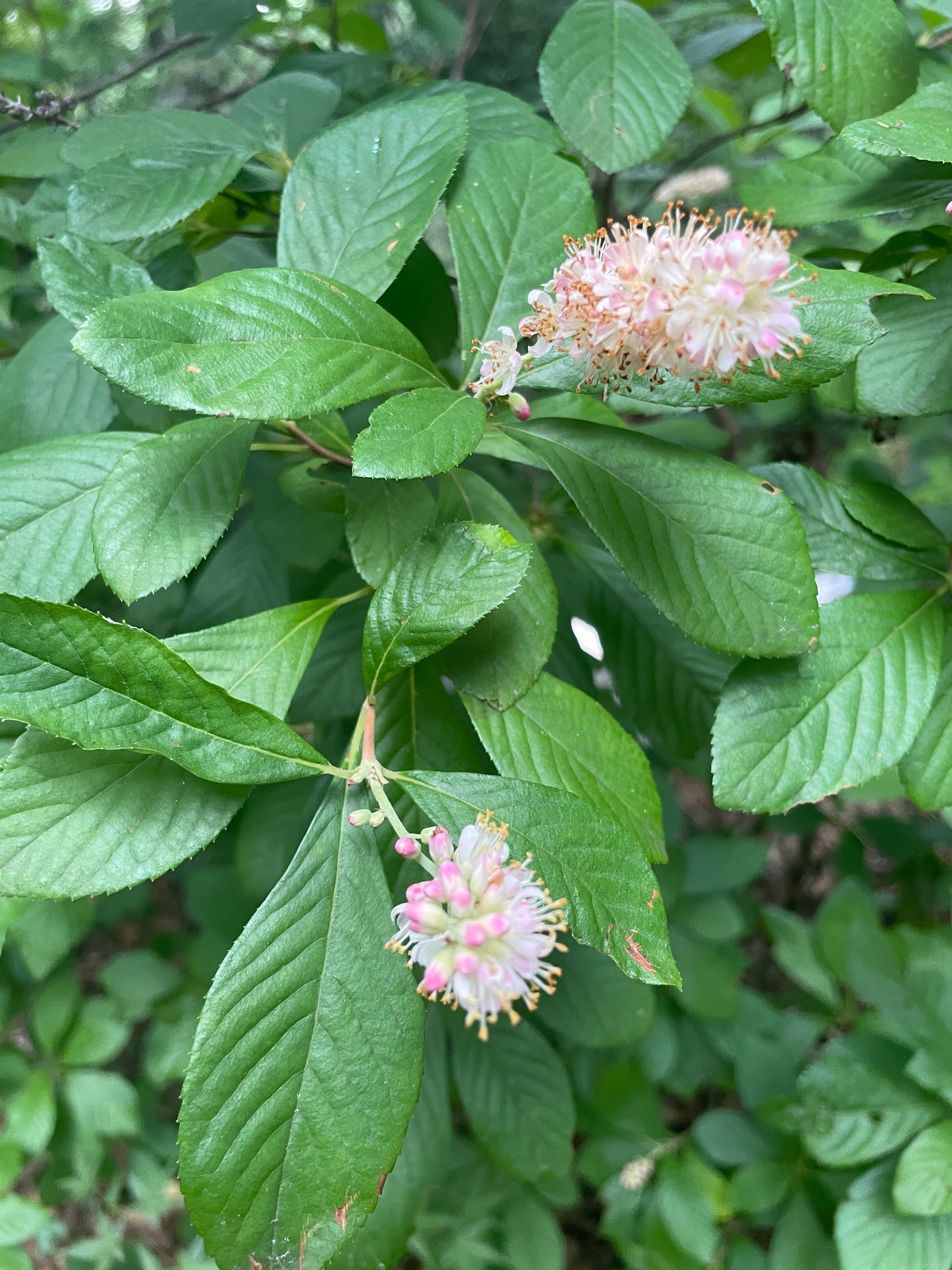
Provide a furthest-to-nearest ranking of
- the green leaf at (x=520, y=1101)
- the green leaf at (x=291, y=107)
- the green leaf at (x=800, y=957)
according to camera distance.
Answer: the green leaf at (x=800, y=957), the green leaf at (x=520, y=1101), the green leaf at (x=291, y=107)

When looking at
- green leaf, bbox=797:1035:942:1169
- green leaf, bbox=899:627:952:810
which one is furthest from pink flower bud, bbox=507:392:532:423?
green leaf, bbox=797:1035:942:1169

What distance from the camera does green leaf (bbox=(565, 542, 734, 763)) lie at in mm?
829

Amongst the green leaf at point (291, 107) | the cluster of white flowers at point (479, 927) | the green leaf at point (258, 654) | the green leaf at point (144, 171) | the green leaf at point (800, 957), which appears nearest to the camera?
the cluster of white flowers at point (479, 927)

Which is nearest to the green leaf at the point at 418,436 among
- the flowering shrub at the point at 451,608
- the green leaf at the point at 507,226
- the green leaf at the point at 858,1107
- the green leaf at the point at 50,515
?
the flowering shrub at the point at 451,608

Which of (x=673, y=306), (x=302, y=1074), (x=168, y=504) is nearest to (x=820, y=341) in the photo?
(x=673, y=306)

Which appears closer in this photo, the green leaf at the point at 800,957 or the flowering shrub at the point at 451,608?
the flowering shrub at the point at 451,608

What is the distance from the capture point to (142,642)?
1.51 ft

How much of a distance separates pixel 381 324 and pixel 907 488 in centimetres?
154

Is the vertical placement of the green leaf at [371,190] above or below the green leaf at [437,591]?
above

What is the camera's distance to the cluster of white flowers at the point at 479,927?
0.43 metres

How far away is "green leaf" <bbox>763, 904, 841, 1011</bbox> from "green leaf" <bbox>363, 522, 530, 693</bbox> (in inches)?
38.2

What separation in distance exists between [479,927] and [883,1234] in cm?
87

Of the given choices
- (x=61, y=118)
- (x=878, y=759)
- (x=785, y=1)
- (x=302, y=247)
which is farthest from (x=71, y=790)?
(x=785, y=1)

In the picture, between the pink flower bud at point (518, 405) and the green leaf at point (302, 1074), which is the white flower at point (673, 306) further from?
the green leaf at point (302, 1074)
